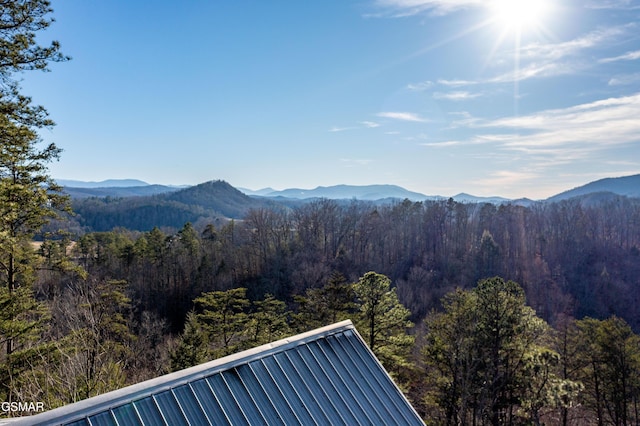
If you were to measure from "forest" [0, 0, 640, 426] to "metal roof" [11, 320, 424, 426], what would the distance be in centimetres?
558

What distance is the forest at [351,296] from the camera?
10516mm

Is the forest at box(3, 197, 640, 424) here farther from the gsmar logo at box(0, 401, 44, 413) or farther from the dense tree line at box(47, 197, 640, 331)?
the gsmar logo at box(0, 401, 44, 413)

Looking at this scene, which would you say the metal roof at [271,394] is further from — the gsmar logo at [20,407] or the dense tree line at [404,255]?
the dense tree line at [404,255]

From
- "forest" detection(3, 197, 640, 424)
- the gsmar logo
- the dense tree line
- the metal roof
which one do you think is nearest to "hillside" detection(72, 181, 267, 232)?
the dense tree line

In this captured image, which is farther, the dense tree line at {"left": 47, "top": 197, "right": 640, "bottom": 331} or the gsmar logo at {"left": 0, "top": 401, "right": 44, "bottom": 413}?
the dense tree line at {"left": 47, "top": 197, "right": 640, "bottom": 331}

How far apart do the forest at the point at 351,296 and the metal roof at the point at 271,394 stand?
18.3ft

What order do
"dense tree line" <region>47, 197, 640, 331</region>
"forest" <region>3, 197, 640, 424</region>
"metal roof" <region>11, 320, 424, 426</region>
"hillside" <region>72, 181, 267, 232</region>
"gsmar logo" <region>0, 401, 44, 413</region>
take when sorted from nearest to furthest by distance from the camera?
"metal roof" <region>11, 320, 424, 426</region> → "gsmar logo" <region>0, 401, 44, 413</region> → "forest" <region>3, 197, 640, 424</region> → "dense tree line" <region>47, 197, 640, 331</region> → "hillside" <region>72, 181, 267, 232</region>

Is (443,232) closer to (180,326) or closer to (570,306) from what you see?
(570,306)

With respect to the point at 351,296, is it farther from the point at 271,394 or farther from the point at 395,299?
the point at 271,394

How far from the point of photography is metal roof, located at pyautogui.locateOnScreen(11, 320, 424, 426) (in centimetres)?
370

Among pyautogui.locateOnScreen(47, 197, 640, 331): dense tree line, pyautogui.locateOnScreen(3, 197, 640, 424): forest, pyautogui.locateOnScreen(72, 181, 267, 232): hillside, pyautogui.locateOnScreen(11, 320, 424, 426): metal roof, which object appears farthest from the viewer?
pyautogui.locateOnScreen(72, 181, 267, 232): hillside

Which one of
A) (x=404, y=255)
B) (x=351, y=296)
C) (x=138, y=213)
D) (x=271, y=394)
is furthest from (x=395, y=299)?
(x=138, y=213)

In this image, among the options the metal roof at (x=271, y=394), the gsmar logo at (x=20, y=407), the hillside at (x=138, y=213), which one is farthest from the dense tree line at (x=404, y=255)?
the hillside at (x=138, y=213)

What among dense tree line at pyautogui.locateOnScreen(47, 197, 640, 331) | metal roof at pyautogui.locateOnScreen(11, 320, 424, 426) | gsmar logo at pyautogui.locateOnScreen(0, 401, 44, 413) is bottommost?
dense tree line at pyautogui.locateOnScreen(47, 197, 640, 331)
